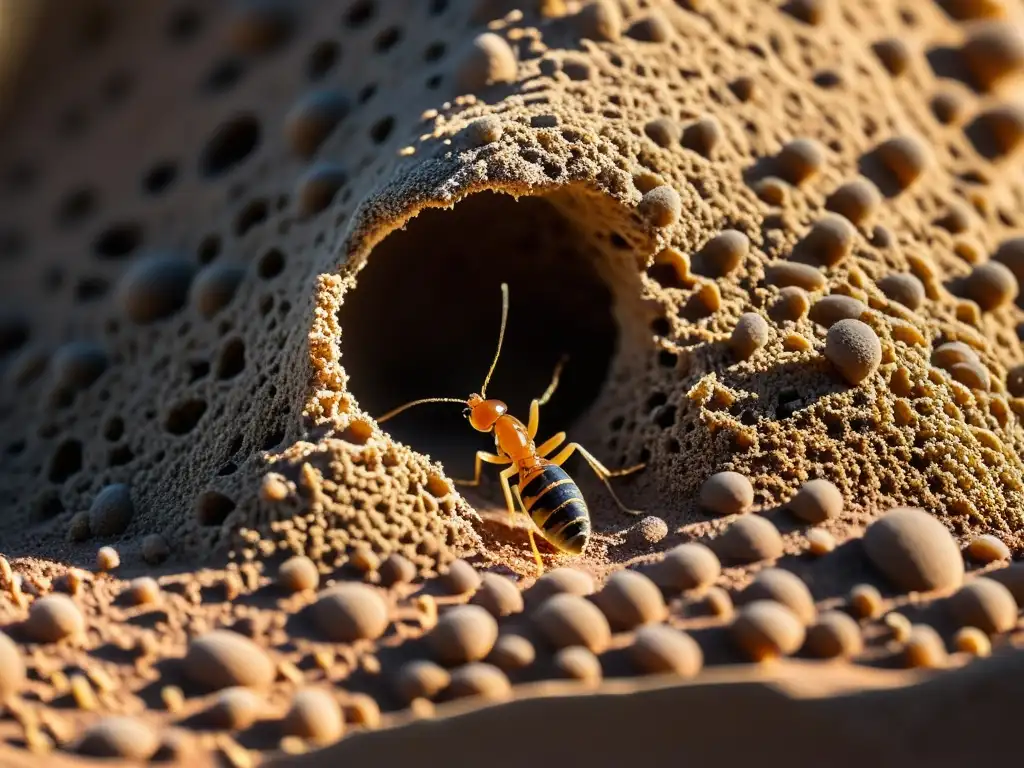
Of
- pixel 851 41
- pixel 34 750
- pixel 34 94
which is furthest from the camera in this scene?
pixel 34 94

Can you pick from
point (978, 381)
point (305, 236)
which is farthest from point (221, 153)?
point (978, 381)

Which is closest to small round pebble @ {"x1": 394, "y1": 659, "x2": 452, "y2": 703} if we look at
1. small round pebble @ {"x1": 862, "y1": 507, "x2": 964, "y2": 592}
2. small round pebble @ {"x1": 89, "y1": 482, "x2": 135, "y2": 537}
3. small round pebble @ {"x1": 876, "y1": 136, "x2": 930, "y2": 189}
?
small round pebble @ {"x1": 862, "y1": 507, "x2": 964, "y2": 592}

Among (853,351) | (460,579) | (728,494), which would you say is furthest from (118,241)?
(853,351)

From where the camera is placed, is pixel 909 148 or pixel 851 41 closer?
pixel 909 148

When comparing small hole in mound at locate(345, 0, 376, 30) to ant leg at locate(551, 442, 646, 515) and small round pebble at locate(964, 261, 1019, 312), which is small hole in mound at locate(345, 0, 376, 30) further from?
small round pebble at locate(964, 261, 1019, 312)

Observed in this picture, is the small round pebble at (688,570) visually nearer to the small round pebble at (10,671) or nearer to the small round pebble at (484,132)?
the small round pebble at (484,132)

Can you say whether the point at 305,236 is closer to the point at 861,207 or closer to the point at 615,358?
Result: the point at 615,358
